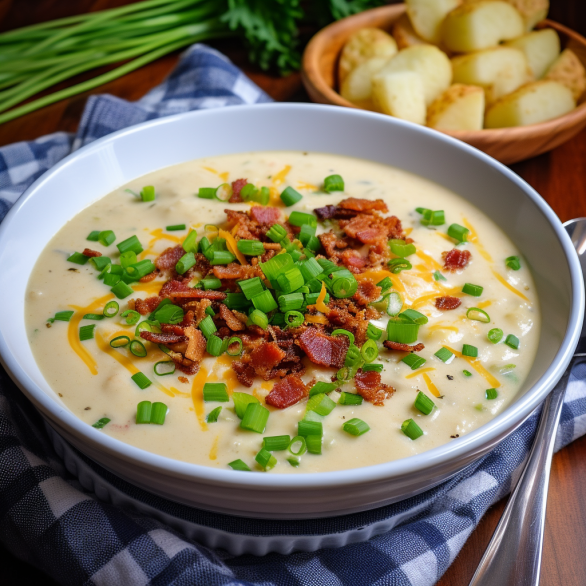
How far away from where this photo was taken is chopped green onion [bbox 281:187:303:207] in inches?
98.7

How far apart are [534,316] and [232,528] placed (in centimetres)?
120

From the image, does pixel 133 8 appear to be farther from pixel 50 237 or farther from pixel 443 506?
pixel 443 506

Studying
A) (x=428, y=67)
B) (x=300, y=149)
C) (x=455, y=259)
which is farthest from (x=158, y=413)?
(x=428, y=67)

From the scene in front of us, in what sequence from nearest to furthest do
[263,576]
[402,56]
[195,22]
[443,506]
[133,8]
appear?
[263,576]
[443,506]
[402,56]
[133,8]
[195,22]

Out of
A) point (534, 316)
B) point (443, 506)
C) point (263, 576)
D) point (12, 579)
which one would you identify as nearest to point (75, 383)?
point (12, 579)

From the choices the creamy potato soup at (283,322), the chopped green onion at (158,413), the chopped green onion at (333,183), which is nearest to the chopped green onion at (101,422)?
the creamy potato soup at (283,322)

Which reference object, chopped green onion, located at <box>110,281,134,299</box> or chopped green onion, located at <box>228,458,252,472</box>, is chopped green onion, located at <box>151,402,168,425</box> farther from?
chopped green onion, located at <box>110,281,134,299</box>

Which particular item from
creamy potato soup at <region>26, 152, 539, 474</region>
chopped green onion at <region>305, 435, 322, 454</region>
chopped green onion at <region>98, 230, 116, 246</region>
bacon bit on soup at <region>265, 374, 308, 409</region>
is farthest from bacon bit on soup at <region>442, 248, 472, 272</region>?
chopped green onion at <region>98, 230, 116, 246</region>

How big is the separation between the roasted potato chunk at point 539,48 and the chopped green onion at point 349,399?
248cm

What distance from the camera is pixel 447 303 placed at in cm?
211

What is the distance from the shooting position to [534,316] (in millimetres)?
2104

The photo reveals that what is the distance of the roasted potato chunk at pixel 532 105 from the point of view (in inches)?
122

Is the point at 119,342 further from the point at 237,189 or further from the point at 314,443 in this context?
the point at 237,189

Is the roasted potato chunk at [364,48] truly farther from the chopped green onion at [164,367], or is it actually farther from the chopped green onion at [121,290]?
the chopped green onion at [164,367]
